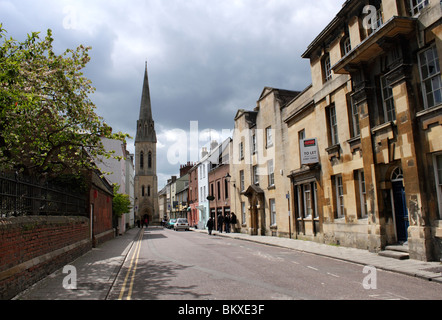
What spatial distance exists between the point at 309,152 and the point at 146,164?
235ft

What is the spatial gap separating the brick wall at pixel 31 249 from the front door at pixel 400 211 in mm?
11863

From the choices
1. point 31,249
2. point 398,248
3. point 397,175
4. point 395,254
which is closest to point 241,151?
point 397,175

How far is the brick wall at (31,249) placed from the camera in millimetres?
6746

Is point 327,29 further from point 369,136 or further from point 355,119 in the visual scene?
point 369,136

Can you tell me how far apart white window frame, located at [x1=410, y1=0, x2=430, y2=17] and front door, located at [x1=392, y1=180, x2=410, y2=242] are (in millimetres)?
5917

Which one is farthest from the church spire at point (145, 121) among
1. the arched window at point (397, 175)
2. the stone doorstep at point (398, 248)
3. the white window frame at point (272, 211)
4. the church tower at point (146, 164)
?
the stone doorstep at point (398, 248)

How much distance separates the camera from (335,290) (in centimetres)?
711

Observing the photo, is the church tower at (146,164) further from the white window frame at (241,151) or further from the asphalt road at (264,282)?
the asphalt road at (264,282)

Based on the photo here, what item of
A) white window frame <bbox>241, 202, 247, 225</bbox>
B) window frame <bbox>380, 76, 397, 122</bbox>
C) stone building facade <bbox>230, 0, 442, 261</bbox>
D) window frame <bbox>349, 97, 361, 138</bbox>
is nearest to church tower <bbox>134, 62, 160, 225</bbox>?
white window frame <bbox>241, 202, 247, 225</bbox>

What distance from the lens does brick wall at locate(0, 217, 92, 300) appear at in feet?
22.1

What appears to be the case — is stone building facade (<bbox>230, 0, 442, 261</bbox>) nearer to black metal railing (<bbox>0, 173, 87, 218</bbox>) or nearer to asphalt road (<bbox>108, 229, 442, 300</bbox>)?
asphalt road (<bbox>108, 229, 442, 300</bbox>)

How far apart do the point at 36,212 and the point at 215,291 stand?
5483 mm

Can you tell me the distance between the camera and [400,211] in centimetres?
1272
